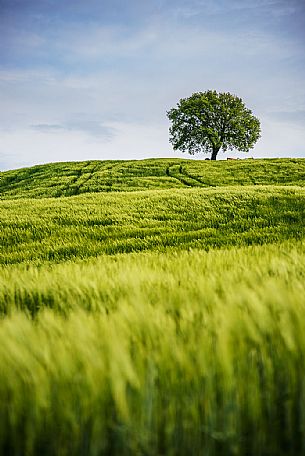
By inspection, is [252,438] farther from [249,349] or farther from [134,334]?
[134,334]

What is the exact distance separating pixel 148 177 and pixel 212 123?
30.9m

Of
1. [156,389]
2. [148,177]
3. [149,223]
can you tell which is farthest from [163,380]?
[148,177]

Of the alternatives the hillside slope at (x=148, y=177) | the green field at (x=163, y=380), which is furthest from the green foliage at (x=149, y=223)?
the hillside slope at (x=148, y=177)

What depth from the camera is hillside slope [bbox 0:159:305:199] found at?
108 feet

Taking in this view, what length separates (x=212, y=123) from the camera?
6228cm

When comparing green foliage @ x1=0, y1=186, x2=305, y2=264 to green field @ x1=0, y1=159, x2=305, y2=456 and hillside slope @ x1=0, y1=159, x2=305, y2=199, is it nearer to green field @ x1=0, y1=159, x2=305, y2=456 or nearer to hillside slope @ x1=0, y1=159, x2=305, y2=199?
green field @ x1=0, y1=159, x2=305, y2=456

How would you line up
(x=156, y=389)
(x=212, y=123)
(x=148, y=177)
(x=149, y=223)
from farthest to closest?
(x=212, y=123) → (x=148, y=177) → (x=149, y=223) → (x=156, y=389)

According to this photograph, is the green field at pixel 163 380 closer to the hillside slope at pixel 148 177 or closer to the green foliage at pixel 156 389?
the green foliage at pixel 156 389

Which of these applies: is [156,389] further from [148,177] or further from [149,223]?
[148,177]

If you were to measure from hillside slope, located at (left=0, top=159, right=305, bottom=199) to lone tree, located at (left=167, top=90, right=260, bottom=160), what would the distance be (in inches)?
661

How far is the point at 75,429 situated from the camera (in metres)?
0.91

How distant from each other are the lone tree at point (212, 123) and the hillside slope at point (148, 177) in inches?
661

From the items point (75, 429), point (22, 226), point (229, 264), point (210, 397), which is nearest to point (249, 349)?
point (210, 397)

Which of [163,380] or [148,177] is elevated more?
[148,177]
